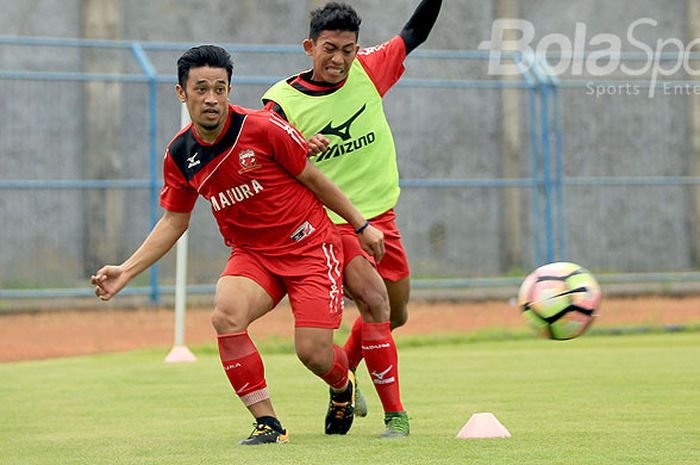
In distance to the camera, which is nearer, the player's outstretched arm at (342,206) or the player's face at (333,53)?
the player's outstretched arm at (342,206)

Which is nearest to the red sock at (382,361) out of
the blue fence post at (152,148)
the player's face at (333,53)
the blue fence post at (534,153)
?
the player's face at (333,53)

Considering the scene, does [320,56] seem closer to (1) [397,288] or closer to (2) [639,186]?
(1) [397,288]

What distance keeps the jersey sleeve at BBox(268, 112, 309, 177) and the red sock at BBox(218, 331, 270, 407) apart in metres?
0.77

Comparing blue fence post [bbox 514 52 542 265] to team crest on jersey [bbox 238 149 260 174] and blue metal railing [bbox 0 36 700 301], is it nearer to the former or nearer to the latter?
blue metal railing [bbox 0 36 700 301]

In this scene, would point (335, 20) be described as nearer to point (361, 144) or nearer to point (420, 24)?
point (361, 144)

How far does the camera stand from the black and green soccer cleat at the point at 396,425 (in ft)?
20.3

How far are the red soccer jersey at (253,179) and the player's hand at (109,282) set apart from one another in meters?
0.49

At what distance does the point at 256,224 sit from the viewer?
20.4 feet

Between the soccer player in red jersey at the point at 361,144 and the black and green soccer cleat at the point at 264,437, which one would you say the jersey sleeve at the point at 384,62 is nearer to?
the soccer player in red jersey at the point at 361,144

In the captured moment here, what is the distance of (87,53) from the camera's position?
1705 cm

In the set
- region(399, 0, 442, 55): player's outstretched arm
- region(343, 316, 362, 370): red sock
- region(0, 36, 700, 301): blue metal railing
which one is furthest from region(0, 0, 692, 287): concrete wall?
region(399, 0, 442, 55): player's outstretched arm

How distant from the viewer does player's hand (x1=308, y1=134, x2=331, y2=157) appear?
619 centimetres

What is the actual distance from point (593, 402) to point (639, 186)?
10509 mm

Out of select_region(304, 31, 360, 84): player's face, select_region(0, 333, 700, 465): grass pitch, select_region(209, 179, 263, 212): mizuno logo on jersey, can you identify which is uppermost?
select_region(304, 31, 360, 84): player's face
